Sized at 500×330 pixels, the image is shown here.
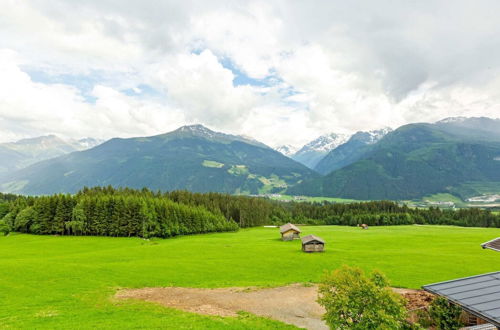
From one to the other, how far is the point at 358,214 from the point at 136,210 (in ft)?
464

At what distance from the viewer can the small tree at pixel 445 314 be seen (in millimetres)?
26422

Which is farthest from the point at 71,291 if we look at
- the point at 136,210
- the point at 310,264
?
the point at 136,210

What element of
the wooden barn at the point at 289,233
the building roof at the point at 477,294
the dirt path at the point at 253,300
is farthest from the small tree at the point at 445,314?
the wooden barn at the point at 289,233

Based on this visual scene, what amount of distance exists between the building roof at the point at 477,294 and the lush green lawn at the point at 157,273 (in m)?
15.7

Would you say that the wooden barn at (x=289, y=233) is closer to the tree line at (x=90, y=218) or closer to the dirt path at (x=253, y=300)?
the tree line at (x=90, y=218)

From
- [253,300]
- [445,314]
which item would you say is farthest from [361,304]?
[253,300]

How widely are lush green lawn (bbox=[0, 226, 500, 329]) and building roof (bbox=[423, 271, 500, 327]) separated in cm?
1569

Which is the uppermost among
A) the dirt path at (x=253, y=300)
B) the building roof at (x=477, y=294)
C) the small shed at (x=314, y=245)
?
the building roof at (x=477, y=294)

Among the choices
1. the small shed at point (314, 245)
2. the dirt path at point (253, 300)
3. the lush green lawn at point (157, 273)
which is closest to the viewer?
the lush green lawn at point (157, 273)

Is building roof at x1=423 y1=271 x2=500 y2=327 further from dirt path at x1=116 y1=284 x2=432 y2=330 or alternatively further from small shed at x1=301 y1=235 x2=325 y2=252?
small shed at x1=301 y1=235 x2=325 y2=252

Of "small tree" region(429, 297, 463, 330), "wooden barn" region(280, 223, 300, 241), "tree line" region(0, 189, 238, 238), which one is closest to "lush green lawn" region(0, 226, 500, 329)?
"small tree" region(429, 297, 463, 330)

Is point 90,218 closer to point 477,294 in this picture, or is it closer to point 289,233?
point 289,233

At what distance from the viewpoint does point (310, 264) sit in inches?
2341

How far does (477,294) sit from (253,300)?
2321 cm
